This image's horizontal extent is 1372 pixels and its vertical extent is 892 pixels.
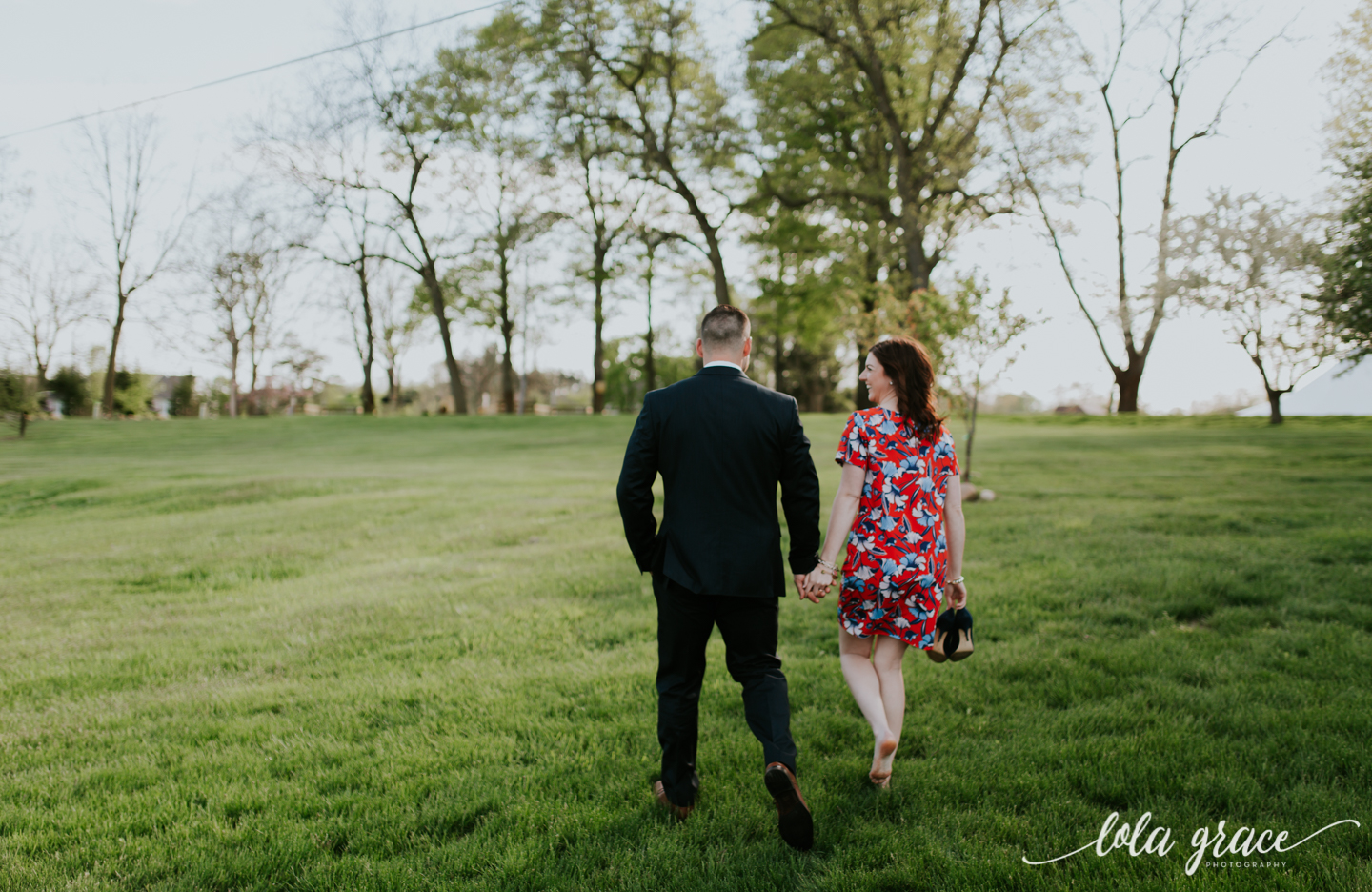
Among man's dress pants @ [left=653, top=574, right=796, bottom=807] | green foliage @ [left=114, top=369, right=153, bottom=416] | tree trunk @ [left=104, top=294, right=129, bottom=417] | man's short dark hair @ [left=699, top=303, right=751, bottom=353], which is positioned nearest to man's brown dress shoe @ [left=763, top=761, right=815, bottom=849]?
man's dress pants @ [left=653, top=574, right=796, bottom=807]

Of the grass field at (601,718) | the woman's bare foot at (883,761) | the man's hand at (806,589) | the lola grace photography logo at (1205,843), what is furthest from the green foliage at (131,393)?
the lola grace photography logo at (1205,843)

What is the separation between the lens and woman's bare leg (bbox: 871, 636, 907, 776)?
3.34m

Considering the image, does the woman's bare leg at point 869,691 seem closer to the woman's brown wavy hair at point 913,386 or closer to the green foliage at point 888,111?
the woman's brown wavy hair at point 913,386

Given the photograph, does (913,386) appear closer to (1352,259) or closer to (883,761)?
(883,761)

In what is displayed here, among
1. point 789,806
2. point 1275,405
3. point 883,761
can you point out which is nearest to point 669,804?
point 789,806

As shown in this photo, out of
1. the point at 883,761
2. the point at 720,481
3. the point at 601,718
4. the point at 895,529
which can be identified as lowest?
the point at 601,718

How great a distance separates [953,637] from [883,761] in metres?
0.67

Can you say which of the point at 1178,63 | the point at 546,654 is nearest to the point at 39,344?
the point at 546,654

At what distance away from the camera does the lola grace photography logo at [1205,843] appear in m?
2.80

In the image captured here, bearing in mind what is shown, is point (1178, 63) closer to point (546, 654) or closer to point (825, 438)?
point (825, 438)

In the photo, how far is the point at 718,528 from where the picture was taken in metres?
3.09

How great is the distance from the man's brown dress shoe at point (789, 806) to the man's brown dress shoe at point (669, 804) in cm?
48

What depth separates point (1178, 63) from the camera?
96.5ft

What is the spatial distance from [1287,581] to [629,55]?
25512mm
